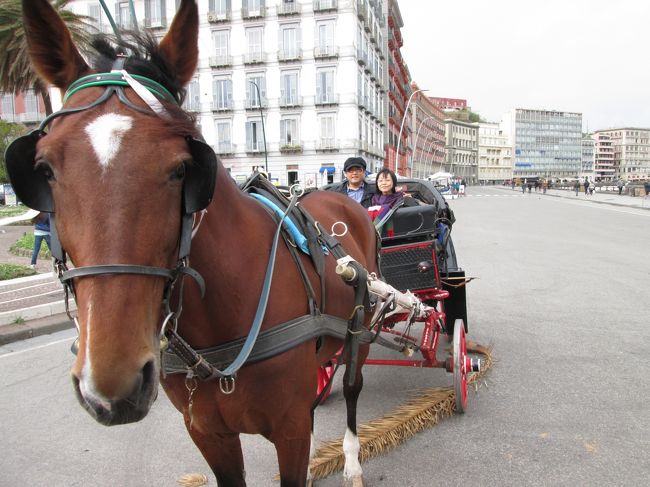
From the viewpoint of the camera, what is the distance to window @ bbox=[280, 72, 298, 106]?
43125 mm

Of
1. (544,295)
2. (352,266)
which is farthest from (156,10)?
(352,266)

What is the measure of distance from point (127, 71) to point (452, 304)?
14.6 feet

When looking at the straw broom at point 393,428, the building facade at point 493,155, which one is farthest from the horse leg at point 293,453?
the building facade at point 493,155

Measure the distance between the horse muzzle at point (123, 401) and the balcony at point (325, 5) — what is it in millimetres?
44745

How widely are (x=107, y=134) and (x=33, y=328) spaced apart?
6.37m

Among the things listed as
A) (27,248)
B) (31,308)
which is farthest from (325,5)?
(31,308)

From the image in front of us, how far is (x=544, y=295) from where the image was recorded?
26.6 ft

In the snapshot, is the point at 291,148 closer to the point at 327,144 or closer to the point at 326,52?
the point at 327,144

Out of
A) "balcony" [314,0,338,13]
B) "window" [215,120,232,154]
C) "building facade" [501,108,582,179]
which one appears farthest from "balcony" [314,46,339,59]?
"building facade" [501,108,582,179]

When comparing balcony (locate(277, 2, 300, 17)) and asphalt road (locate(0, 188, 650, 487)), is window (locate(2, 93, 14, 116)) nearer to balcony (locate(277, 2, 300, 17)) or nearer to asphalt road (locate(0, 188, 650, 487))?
balcony (locate(277, 2, 300, 17))

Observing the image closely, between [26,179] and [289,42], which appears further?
[289,42]

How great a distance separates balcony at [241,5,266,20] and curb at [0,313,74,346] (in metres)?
40.8

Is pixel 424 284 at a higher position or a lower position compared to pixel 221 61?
lower

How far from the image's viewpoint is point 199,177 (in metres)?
1.34
